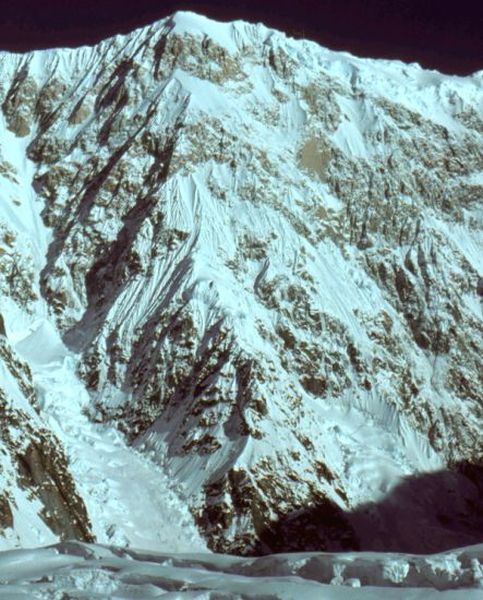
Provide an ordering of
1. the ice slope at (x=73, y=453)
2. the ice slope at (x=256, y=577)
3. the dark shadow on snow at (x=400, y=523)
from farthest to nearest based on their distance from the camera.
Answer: the dark shadow on snow at (x=400, y=523) → the ice slope at (x=73, y=453) → the ice slope at (x=256, y=577)

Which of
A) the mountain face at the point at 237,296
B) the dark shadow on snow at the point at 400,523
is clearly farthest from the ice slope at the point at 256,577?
the dark shadow on snow at the point at 400,523

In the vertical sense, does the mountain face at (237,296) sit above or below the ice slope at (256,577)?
below

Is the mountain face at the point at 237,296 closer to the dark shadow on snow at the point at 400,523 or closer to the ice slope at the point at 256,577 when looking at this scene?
the dark shadow on snow at the point at 400,523

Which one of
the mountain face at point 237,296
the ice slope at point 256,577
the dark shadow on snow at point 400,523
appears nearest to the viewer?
the ice slope at point 256,577

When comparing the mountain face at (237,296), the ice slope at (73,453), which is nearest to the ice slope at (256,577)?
the ice slope at (73,453)

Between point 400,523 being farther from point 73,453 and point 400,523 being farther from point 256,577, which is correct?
point 256,577

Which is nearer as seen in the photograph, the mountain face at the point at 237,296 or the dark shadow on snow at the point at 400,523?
the dark shadow on snow at the point at 400,523
